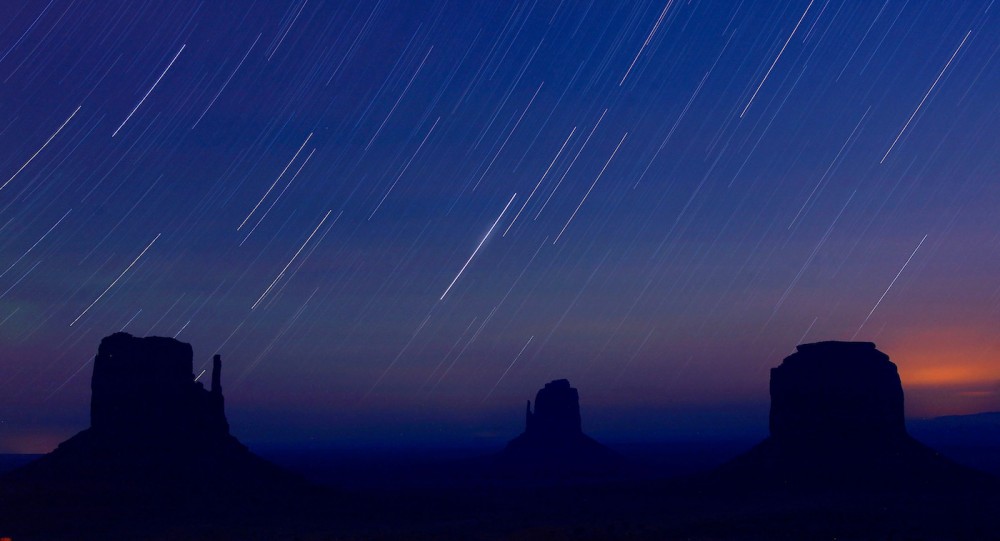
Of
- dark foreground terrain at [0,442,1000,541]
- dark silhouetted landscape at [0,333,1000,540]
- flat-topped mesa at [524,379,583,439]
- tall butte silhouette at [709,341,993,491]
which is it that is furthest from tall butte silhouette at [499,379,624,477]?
dark foreground terrain at [0,442,1000,541]

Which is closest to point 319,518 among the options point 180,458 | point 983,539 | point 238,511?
point 238,511

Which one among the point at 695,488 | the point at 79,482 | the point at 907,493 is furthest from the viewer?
the point at 695,488

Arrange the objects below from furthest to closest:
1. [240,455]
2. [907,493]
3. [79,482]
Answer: [240,455] → [907,493] → [79,482]

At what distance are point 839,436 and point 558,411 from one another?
101m

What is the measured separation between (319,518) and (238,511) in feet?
21.8

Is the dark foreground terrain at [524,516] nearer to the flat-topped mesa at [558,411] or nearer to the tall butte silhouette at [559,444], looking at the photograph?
the tall butte silhouette at [559,444]

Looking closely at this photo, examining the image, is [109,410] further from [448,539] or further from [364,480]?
[364,480]

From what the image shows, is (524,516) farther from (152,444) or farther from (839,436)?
(839,436)

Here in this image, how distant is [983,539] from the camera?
2263 inches

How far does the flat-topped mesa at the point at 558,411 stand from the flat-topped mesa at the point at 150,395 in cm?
10790

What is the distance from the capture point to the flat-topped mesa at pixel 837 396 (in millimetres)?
100562

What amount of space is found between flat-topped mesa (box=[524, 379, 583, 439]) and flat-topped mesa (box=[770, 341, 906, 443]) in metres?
90.1

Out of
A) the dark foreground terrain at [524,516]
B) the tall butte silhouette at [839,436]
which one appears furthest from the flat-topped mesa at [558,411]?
the dark foreground terrain at [524,516]

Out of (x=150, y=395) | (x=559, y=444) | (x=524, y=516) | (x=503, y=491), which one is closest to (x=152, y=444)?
(x=150, y=395)
